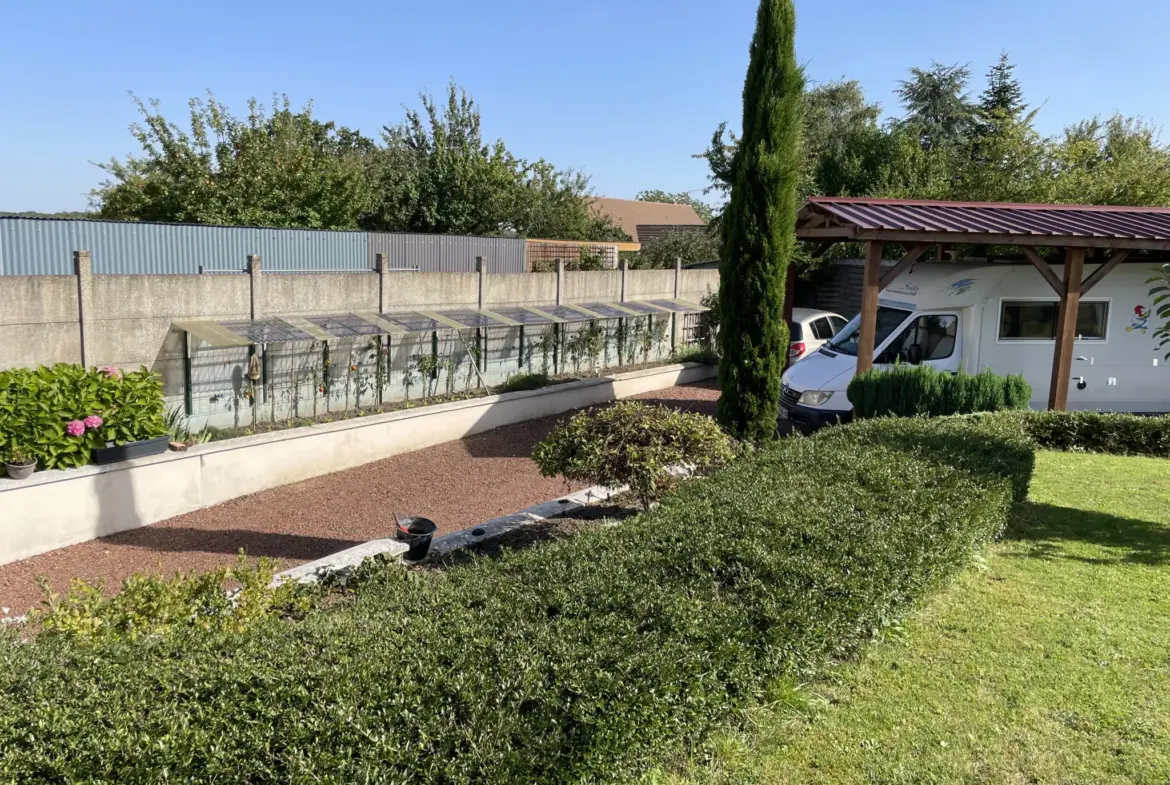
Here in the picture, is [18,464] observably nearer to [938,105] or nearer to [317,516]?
[317,516]

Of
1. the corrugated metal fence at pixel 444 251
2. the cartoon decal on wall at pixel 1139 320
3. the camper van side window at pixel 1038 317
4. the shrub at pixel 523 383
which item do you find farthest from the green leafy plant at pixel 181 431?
the cartoon decal on wall at pixel 1139 320

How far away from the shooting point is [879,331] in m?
13.6

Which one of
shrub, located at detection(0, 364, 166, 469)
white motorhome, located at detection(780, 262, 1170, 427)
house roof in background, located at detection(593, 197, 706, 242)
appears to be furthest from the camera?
house roof in background, located at detection(593, 197, 706, 242)

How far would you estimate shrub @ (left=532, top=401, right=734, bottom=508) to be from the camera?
24.2 ft

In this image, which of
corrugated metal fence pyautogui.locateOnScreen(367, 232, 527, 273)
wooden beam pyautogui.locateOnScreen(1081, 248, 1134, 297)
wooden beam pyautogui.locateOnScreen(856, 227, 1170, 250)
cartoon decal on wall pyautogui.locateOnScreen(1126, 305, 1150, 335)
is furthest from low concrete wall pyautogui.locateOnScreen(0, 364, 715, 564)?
cartoon decal on wall pyautogui.locateOnScreen(1126, 305, 1150, 335)

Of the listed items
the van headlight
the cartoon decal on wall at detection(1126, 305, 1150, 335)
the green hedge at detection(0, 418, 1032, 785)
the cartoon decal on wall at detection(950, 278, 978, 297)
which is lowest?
the van headlight

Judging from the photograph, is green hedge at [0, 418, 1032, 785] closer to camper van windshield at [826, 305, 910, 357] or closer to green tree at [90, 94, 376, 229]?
camper van windshield at [826, 305, 910, 357]

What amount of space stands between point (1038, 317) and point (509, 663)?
12.6 m

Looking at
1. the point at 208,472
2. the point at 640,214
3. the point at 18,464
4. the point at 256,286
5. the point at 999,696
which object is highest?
the point at 640,214

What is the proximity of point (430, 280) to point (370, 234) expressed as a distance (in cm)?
545

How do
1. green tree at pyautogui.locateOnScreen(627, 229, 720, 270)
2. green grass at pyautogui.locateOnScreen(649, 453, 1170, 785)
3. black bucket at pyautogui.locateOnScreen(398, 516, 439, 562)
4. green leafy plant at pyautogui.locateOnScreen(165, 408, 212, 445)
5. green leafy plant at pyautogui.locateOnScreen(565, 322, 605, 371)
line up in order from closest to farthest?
green grass at pyautogui.locateOnScreen(649, 453, 1170, 785) → black bucket at pyautogui.locateOnScreen(398, 516, 439, 562) → green leafy plant at pyautogui.locateOnScreen(165, 408, 212, 445) → green leafy plant at pyautogui.locateOnScreen(565, 322, 605, 371) → green tree at pyautogui.locateOnScreen(627, 229, 720, 270)

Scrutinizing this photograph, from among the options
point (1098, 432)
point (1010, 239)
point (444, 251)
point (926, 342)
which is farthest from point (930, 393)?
point (444, 251)

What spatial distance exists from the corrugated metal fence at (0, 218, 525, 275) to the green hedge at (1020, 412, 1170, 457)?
1108 centimetres

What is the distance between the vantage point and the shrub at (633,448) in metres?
7.39
